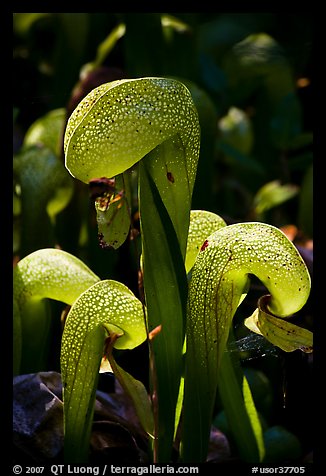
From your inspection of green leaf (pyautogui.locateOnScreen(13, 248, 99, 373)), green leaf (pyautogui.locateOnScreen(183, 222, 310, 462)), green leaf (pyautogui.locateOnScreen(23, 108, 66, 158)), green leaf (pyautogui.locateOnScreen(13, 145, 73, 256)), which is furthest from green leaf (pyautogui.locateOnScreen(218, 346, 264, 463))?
green leaf (pyautogui.locateOnScreen(23, 108, 66, 158))

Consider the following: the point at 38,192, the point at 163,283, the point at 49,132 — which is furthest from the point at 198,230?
the point at 49,132

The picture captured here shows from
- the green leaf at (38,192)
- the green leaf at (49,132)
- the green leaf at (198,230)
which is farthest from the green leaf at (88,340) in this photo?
the green leaf at (49,132)

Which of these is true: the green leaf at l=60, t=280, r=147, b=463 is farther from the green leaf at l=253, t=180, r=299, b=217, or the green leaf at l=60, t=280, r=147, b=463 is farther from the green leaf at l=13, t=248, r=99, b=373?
the green leaf at l=253, t=180, r=299, b=217

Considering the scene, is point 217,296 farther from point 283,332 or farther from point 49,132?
point 49,132

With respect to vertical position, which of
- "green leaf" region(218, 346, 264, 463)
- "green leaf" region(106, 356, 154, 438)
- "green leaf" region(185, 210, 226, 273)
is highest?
"green leaf" region(185, 210, 226, 273)

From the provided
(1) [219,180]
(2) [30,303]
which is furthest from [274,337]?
(1) [219,180]

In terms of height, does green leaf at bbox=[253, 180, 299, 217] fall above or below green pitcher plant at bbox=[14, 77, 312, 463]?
below

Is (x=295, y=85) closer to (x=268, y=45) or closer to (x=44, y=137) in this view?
(x=268, y=45)
